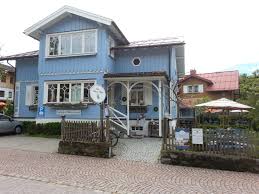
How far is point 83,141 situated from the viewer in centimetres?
1185

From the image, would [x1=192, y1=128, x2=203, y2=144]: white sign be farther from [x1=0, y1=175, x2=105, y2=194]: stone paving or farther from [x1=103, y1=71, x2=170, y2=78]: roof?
[x1=103, y1=71, x2=170, y2=78]: roof

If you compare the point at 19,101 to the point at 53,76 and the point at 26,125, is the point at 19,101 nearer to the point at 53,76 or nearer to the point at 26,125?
the point at 26,125

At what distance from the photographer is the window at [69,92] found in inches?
698

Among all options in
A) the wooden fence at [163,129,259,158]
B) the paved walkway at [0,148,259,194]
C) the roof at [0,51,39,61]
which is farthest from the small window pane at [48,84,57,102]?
the wooden fence at [163,129,259,158]

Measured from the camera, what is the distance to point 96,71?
17.5m

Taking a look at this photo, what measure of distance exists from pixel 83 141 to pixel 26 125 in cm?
917

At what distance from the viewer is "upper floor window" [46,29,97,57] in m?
17.8

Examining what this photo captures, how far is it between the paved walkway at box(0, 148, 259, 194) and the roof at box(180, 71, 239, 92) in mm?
32997

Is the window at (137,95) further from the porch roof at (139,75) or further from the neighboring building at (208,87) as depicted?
the neighboring building at (208,87)

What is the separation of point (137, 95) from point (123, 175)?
419 inches

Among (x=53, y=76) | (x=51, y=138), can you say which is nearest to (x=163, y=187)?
(x=51, y=138)

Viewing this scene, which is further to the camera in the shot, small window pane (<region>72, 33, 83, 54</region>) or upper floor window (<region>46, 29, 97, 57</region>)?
small window pane (<region>72, 33, 83, 54</region>)

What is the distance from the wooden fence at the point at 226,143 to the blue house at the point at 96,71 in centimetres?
638

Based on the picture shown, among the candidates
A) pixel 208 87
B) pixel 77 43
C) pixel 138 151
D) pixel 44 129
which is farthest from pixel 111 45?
pixel 208 87
